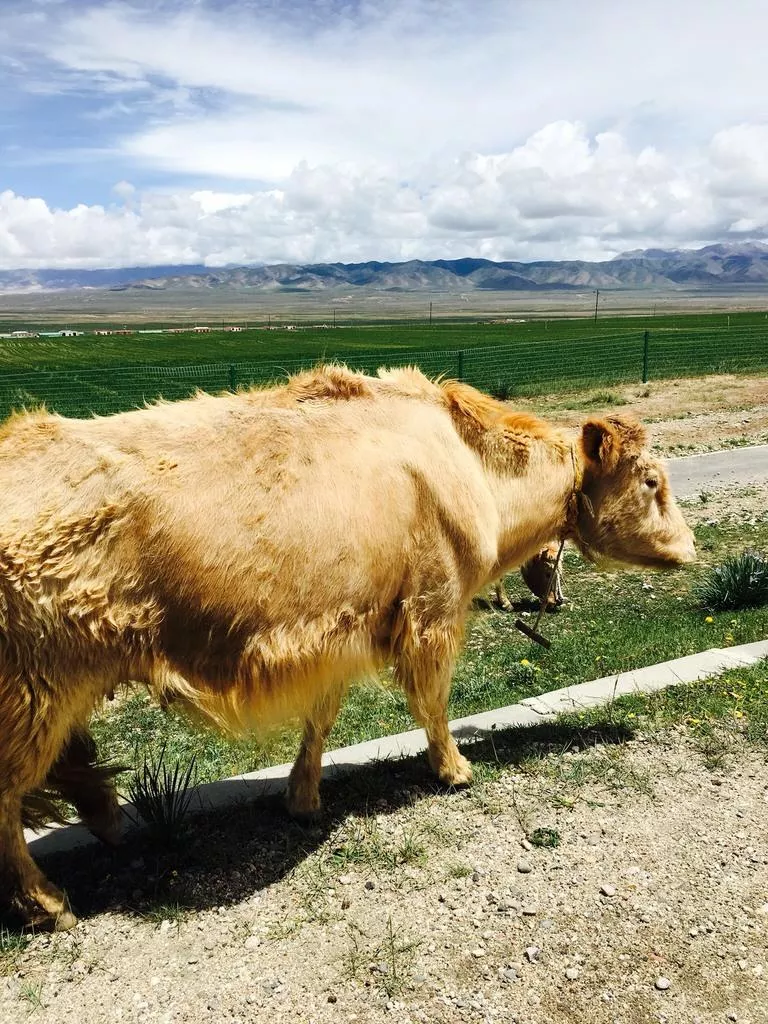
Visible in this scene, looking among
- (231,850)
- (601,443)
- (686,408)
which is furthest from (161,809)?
(686,408)

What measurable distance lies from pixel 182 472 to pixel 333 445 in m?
0.73

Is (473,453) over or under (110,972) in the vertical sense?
over

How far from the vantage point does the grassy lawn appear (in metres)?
5.19

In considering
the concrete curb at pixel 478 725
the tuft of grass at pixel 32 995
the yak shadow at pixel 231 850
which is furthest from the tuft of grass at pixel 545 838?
the tuft of grass at pixel 32 995

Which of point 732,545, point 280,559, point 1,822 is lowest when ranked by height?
point 732,545

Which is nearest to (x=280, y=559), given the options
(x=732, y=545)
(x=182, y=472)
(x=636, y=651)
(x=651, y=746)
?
(x=182, y=472)

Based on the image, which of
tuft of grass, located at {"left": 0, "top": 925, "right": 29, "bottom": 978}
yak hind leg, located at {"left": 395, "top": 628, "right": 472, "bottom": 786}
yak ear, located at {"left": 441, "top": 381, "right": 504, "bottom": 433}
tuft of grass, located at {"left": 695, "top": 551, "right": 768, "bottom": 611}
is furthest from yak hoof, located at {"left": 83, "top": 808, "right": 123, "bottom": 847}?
tuft of grass, located at {"left": 695, "top": 551, "right": 768, "bottom": 611}

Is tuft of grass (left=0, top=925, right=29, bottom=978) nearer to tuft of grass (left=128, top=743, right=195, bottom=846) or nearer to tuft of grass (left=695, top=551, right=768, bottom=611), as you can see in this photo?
tuft of grass (left=128, top=743, right=195, bottom=846)

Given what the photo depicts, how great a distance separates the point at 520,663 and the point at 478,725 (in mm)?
1401

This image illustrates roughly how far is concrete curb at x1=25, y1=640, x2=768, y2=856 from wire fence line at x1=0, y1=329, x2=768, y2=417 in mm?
15057

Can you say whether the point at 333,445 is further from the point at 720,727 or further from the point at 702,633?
the point at 702,633

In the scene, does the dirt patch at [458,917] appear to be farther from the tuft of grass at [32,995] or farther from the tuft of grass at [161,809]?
the tuft of grass at [161,809]

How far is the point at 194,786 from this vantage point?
14.1 feet

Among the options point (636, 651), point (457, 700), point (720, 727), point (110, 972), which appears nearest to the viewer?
point (110, 972)
